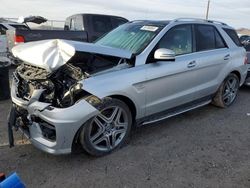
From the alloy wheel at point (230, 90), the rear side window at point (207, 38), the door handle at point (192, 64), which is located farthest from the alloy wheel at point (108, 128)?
the alloy wheel at point (230, 90)

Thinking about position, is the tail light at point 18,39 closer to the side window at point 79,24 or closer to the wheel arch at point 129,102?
the side window at point 79,24

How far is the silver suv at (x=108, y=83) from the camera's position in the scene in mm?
3508

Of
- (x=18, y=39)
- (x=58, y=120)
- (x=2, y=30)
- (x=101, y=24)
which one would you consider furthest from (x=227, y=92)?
(x=2, y=30)

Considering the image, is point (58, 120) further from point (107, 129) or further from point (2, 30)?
point (2, 30)

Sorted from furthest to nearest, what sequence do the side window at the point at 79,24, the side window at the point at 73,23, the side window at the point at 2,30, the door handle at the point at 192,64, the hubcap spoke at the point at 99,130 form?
the side window at the point at 73,23 < the side window at the point at 2,30 < the side window at the point at 79,24 < the door handle at the point at 192,64 < the hubcap spoke at the point at 99,130

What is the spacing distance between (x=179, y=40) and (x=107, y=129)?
1938 mm

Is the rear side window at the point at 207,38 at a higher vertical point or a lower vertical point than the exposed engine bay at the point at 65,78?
higher

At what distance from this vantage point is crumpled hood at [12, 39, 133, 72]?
11.9 ft

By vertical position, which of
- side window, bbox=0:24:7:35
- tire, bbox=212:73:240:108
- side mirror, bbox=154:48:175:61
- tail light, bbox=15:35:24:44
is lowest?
tire, bbox=212:73:240:108

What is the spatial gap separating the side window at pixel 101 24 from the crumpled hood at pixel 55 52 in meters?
6.64

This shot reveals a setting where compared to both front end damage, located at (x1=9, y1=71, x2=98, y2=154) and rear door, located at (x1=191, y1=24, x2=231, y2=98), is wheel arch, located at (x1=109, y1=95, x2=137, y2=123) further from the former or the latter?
rear door, located at (x1=191, y1=24, x2=231, y2=98)

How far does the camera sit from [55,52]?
376 cm

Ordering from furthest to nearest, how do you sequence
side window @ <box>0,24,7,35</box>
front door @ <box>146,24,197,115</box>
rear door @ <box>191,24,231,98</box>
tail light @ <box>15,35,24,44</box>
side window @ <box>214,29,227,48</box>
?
side window @ <box>0,24,7,35</box> < tail light @ <box>15,35,24,44</box> < side window @ <box>214,29,227,48</box> < rear door @ <box>191,24,231,98</box> < front door @ <box>146,24,197,115</box>

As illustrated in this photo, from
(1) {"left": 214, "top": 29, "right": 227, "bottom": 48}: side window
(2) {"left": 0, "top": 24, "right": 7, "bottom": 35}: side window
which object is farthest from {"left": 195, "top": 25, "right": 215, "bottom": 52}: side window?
(2) {"left": 0, "top": 24, "right": 7, "bottom": 35}: side window
